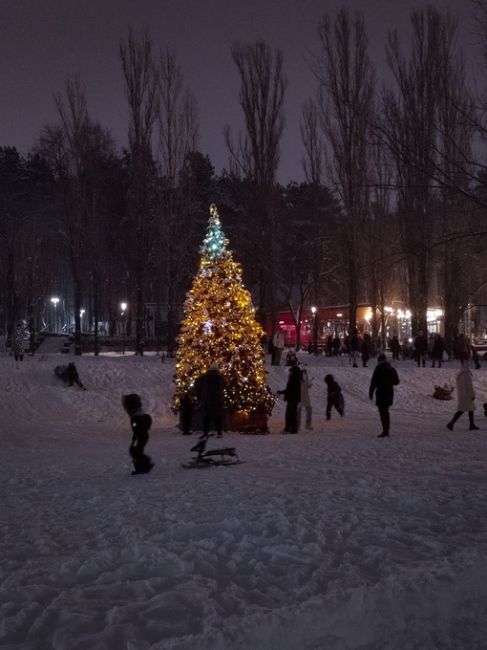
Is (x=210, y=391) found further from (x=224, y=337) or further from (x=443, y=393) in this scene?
(x=443, y=393)

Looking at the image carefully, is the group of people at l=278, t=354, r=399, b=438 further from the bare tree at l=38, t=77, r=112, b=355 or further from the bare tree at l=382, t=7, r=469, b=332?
the bare tree at l=38, t=77, r=112, b=355

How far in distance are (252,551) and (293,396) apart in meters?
11.0

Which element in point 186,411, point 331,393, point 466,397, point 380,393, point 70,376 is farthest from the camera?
point 70,376

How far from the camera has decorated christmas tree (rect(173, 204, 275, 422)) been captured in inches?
696

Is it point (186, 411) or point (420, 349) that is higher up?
point (420, 349)

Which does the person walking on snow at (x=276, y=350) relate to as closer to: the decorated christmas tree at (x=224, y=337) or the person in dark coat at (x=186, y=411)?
the decorated christmas tree at (x=224, y=337)

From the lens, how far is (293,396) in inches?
656

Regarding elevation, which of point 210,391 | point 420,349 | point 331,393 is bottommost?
point 331,393

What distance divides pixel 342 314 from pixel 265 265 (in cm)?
2025

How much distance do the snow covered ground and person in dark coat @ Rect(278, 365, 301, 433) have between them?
3921mm

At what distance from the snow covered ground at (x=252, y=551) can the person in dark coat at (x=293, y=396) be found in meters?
3.92

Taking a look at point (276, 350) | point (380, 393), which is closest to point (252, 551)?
point (380, 393)

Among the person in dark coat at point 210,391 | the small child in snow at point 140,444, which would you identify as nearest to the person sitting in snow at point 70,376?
the person in dark coat at point 210,391

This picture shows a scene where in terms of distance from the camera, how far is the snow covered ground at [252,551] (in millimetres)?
4258
